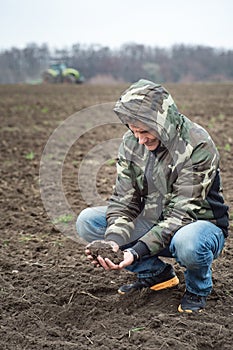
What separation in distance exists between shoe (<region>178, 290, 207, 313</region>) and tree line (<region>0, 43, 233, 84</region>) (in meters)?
33.7

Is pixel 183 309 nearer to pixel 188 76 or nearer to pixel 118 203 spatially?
pixel 118 203

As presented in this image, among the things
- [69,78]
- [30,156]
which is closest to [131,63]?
[69,78]

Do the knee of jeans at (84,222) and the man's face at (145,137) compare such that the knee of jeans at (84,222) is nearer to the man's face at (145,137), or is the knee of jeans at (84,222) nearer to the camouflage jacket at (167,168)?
the camouflage jacket at (167,168)

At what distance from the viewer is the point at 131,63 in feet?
135

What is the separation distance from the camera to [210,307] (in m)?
3.30

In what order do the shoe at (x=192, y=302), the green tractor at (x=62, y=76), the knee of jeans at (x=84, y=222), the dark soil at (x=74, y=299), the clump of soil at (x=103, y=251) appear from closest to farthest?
the dark soil at (x=74, y=299) → the clump of soil at (x=103, y=251) → the shoe at (x=192, y=302) → the knee of jeans at (x=84, y=222) → the green tractor at (x=62, y=76)

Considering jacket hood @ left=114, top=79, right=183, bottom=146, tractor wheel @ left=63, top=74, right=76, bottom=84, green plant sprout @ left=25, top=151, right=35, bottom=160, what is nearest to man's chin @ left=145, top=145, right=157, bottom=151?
jacket hood @ left=114, top=79, right=183, bottom=146

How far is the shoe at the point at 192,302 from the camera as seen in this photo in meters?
3.22

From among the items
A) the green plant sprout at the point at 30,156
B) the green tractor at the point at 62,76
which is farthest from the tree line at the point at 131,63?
the green plant sprout at the point at 30,156

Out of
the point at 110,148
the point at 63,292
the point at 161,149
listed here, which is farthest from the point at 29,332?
the point at 110,148

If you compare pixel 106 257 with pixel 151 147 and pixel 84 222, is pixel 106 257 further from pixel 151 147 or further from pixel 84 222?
pixel 151 147

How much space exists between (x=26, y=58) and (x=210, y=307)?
4378 cm

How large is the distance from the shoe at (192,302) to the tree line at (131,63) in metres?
33.7

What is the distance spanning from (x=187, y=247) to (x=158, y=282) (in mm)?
661
